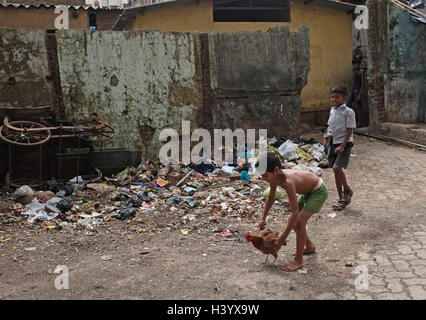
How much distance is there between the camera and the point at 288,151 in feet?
24.8

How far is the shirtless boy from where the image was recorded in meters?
3.50

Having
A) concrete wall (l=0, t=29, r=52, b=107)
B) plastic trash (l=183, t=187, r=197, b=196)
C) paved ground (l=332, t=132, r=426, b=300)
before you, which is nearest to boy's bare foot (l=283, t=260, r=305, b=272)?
paved ground (l=332, t=132, r=426, b=300)

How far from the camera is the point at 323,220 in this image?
5035 mm

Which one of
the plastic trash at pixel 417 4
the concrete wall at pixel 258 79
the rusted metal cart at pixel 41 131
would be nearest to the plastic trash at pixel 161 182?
the rusted metal cart at pixel 41 131

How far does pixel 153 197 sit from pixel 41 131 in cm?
179

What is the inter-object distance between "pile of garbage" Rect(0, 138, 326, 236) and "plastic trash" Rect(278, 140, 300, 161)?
0.82 ft

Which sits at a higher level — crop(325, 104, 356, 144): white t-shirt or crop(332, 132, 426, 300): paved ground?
crop(325, 104, 356, 144): white t-shirt

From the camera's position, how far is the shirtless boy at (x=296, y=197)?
3.50m

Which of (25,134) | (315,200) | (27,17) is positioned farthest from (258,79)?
(27,17)

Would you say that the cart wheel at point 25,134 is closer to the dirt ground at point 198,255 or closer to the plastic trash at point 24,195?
the plastic trash at point 24,195

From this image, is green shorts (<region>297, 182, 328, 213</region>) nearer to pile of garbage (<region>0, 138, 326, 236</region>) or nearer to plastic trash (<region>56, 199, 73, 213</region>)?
pile of garbage (<region>0, 138, 326, 236</region>)

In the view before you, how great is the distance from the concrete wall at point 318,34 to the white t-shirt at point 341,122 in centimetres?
676
